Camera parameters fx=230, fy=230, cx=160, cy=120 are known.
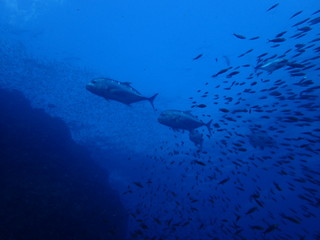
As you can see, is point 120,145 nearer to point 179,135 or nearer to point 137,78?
point 179,135

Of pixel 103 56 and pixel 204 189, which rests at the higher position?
pixel 103 56

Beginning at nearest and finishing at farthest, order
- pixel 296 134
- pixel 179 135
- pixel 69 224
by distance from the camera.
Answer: pixel 69 224
pixel 296 134
pixel 179 135

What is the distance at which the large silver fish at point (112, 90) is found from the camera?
8281mm

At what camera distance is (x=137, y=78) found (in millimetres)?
40969

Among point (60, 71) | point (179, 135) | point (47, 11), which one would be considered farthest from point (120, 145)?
point (47, 11)

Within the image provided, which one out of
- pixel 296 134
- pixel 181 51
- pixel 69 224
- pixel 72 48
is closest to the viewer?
pixel 69 224

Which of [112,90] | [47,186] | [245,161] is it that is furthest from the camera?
[245,161]

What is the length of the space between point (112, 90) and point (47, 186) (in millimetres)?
8240

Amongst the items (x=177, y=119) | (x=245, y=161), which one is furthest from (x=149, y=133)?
(x=177, y=119)

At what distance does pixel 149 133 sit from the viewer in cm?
3047

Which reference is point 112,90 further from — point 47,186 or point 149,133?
point 149,133

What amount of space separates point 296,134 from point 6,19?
3890 cm

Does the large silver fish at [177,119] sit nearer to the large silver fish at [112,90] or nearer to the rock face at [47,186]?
the large silver fish at [112,90]

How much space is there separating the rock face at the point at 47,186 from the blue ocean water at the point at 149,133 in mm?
80
